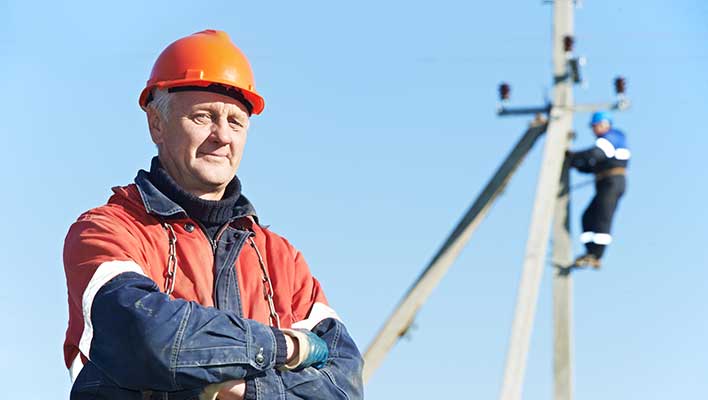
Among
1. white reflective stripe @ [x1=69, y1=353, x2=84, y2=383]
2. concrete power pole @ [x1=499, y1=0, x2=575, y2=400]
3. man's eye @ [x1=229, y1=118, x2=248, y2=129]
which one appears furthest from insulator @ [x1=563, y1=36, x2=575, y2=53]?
white reflective stripe @ [x1=69, y1=353, x2=84, y2=383]

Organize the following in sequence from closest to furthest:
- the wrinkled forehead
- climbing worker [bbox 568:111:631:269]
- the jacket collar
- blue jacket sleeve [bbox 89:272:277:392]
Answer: blue jacket sleeve [bbox 89:272:277:392], the jacket collar, the wrinkled forehead, climbing worker [bbox 568:111:631:269]

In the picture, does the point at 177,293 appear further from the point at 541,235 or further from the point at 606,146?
the point at 606,146

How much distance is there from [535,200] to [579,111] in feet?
3.09

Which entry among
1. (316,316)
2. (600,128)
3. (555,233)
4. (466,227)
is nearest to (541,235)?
(466,227)

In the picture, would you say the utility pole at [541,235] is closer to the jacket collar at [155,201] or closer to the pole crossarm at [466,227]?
the pole crossarm at [466,227]

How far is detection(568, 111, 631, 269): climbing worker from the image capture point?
38.0 ft

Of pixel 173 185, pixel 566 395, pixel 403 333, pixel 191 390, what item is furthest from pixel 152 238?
pixel 566 395

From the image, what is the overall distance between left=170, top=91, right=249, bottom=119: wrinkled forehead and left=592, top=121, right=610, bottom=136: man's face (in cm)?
868

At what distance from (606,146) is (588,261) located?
95 cm

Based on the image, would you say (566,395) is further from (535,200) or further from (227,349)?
(227,349)

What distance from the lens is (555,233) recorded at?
11.9 metres

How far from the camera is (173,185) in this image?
3.29 metres

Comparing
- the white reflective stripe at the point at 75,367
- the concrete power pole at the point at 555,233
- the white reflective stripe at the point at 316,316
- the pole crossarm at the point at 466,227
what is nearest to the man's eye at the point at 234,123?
the white reflective stripe at the point at 316,316

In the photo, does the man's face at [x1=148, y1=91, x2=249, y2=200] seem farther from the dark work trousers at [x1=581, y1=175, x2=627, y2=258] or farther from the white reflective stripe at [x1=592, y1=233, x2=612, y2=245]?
the white reflective stripe at [x1=592, y1=233, x2=612, y2=245]
